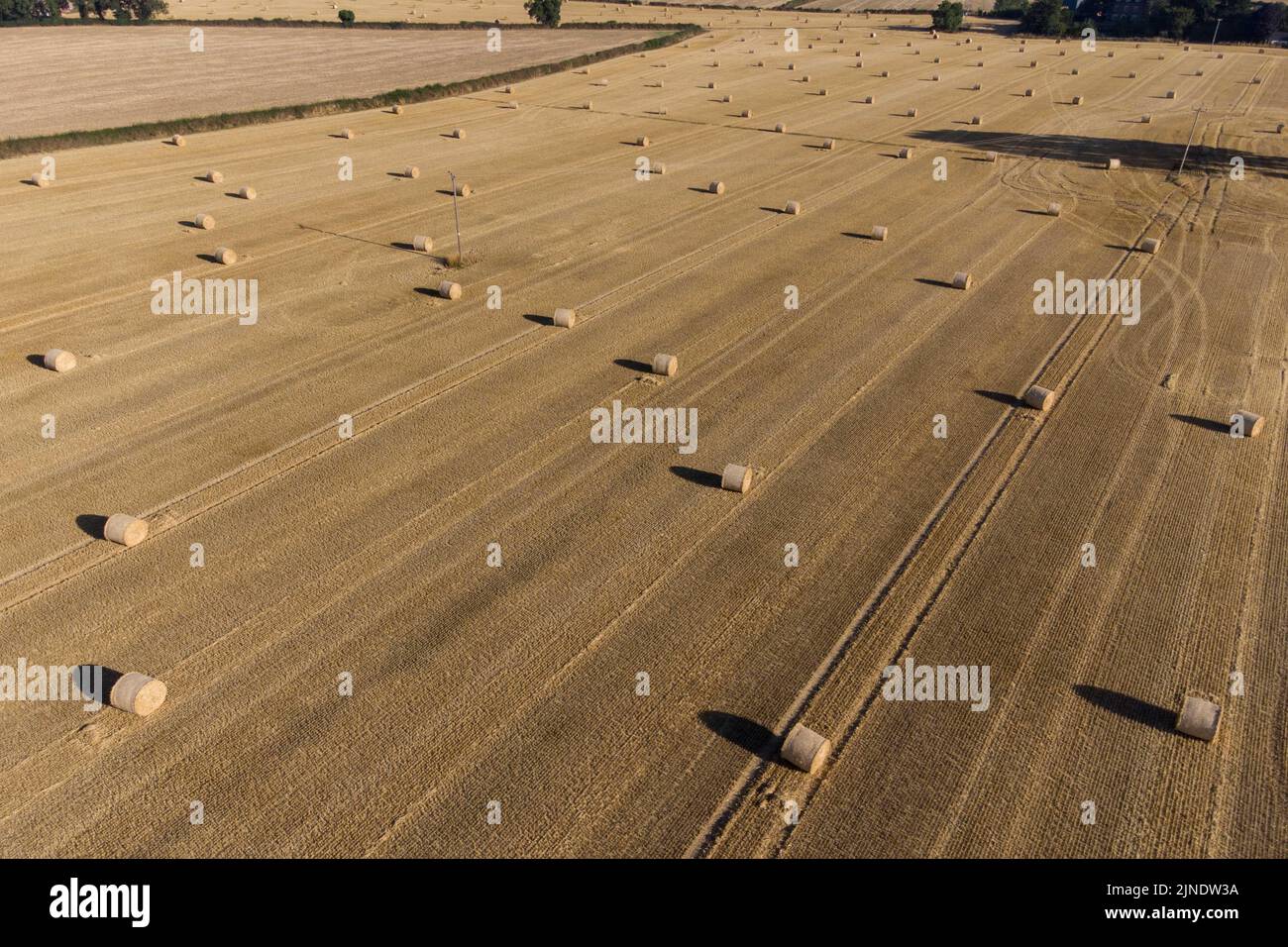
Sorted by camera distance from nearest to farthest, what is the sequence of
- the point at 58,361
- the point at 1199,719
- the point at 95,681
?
1. the point at 1199,719
2. the point at 95,681
3. the point at 58,361

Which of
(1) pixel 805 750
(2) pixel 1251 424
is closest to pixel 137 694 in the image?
(1) pixel 805 750

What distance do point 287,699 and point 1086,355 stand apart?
940 inches

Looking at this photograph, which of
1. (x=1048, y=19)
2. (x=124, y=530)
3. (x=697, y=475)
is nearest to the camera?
(x=124, y=530)

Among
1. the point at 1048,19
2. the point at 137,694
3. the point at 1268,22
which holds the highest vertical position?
the point at 1048,19

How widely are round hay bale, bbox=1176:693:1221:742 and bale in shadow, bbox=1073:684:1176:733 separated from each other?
0.99ft

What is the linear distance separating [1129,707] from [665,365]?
1423 cm

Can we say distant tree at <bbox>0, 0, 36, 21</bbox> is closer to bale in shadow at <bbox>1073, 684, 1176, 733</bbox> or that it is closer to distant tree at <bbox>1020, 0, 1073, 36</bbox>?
distant tree at <bbox>1020, 0, 1073, 36</bbox>

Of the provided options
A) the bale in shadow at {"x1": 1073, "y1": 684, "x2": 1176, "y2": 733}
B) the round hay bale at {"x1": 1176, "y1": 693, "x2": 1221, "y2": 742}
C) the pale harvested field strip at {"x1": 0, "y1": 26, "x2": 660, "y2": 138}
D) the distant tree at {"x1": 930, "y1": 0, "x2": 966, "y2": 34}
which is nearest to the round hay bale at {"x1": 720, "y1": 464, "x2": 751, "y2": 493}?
the bale in shadow at {"x1": 1073, "y1": 684, "x2": 1176, "y2": 733}

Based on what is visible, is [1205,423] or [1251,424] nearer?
[1251,424]

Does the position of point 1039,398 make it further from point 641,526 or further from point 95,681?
point 95,681

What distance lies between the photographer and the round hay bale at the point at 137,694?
41.3 ft

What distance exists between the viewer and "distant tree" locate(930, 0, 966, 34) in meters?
98.9

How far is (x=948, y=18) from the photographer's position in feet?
325

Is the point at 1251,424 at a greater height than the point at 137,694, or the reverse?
the point at 1251,424
